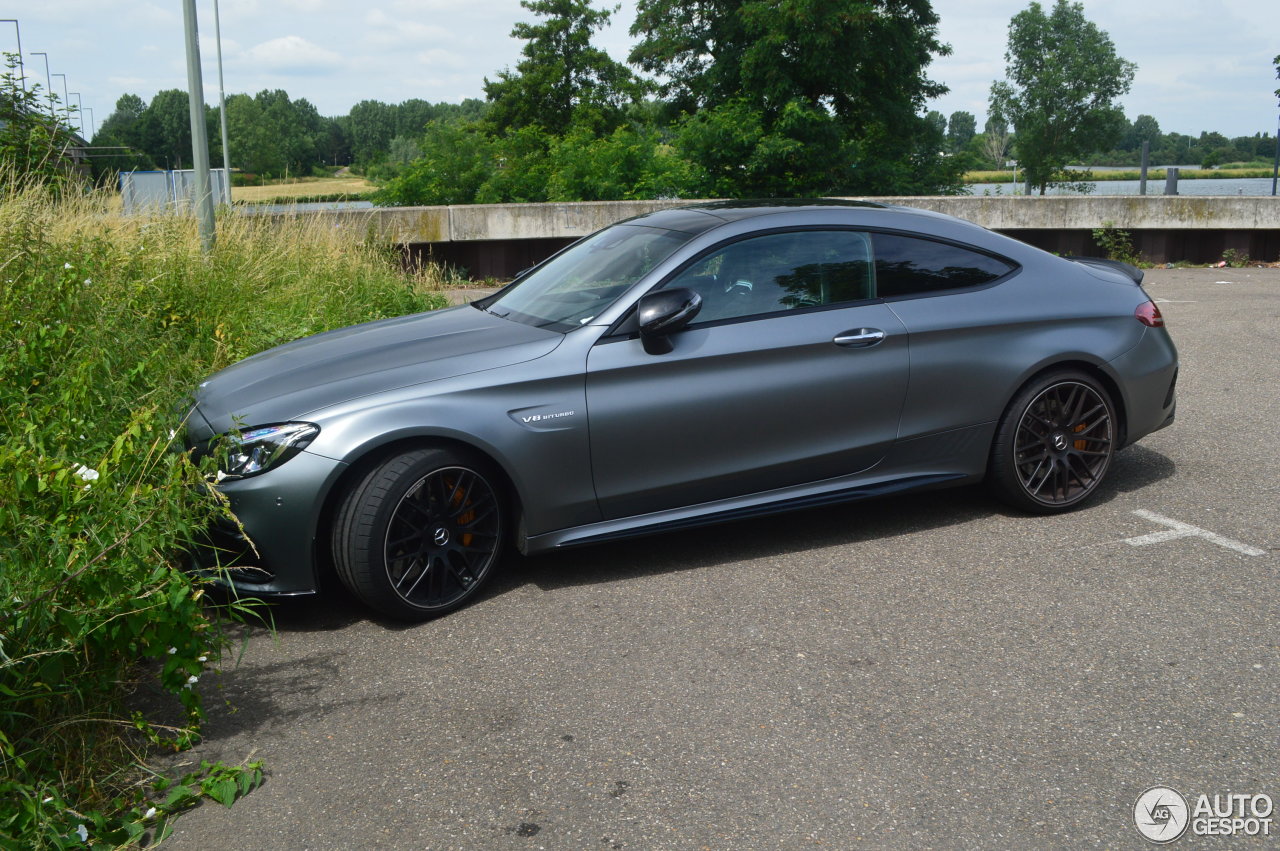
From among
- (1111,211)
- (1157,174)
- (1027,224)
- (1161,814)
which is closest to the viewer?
(1161,814)

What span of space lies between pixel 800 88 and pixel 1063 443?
2558 centimetres

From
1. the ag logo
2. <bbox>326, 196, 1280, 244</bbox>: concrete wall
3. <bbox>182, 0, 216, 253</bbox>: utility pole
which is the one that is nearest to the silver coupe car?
the ag logo

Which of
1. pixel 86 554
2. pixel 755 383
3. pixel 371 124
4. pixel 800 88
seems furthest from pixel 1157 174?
pixel 371 124

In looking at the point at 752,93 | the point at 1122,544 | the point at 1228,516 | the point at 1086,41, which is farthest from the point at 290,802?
the point at 1086,41

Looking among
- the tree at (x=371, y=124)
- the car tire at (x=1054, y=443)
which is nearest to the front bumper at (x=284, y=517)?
the car tire at (x=1054, y=443)

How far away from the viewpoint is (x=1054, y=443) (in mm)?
5504

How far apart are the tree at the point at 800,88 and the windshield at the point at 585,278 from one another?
15.3m

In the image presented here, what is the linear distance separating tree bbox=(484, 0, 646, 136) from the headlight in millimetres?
50667

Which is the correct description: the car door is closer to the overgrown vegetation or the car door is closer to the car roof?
the car roof

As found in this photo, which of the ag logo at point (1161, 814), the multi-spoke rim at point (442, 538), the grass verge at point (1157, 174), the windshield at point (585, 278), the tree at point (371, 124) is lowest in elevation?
the ag logo at point (1161, 814)

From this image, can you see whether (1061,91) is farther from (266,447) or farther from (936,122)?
(266,447)

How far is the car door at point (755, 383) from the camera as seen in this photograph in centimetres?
472

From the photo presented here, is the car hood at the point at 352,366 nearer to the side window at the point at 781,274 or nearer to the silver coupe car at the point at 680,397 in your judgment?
the silver coupe car at the point at 680,397

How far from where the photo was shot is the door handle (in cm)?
505
